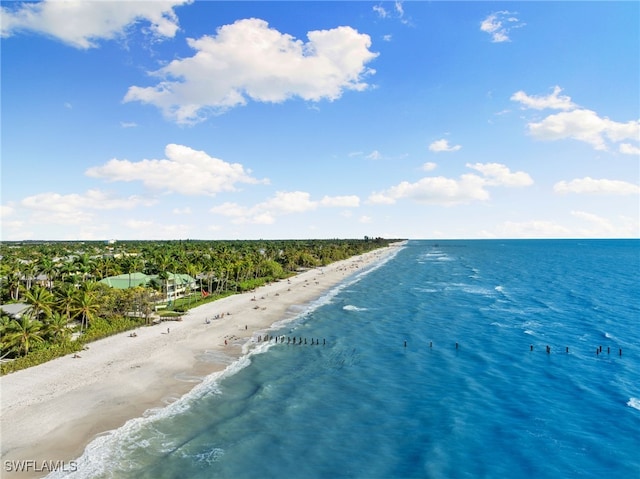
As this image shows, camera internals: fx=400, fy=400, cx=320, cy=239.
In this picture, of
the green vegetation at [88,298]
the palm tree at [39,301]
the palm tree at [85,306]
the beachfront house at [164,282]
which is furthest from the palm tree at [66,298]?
the beachfront house at [164,282]

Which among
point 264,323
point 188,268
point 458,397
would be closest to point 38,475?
point 458,397

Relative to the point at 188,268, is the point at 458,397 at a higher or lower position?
lower

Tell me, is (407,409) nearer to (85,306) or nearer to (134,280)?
(85,306)

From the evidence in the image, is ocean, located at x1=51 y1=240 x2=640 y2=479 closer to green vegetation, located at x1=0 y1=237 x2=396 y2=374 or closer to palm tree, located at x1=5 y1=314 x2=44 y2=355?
palm tree, located at x1=5 y1=314 x2=44 y2=355

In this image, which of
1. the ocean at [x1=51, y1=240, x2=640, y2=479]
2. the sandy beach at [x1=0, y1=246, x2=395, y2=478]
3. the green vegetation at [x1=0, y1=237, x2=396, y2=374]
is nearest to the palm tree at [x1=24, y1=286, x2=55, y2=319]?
the green vegetation at [x1=0, y1=237, x2=396, y2=374]

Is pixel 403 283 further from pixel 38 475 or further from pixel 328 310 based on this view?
pixel 38 475
